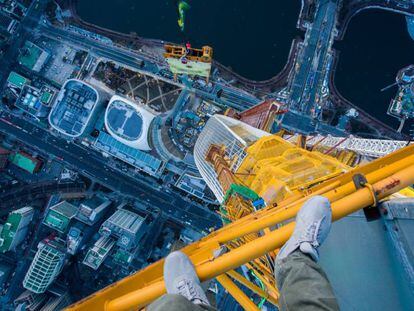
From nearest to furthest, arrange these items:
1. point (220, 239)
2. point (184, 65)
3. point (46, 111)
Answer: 1. point (220, 239)
2. point (184, 65)
3. point (46, 111)

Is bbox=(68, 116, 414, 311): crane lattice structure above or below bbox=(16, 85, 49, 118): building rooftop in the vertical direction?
above

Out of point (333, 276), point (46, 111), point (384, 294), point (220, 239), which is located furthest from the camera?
point (46, 111)

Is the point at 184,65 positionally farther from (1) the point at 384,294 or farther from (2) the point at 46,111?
(1) the point at 384,294

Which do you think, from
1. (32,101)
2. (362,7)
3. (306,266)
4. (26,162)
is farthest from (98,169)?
(362,7)

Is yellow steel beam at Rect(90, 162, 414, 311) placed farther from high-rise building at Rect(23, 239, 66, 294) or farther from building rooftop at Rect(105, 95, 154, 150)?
high-rise building at Rect(23, 239, 66, 294)

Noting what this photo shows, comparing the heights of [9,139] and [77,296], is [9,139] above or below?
above

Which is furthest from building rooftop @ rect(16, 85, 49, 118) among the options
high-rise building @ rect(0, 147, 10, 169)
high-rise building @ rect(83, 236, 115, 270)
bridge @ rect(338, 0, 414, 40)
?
bridge @ rect(338, 0, 414, 40)

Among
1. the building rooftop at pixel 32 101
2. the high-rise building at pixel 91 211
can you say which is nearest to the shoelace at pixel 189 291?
the high-rise building at pixel 91 211

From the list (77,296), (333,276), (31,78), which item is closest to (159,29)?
(31,78)
